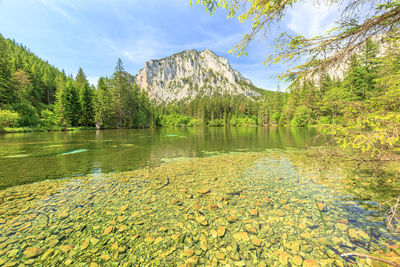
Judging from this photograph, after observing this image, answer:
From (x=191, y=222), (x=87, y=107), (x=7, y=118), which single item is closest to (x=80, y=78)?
(x=87, y=107)

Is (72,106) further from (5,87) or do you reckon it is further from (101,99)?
(5,87)

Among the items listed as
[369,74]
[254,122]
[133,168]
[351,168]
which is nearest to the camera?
[351,168]

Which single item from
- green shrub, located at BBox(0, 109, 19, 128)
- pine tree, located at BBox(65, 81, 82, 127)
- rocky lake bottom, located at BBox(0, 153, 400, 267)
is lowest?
rocky lake bottom, located at BBox(0, 153, 400, 267)

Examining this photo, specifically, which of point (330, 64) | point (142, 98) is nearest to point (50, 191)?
point (330, 64)

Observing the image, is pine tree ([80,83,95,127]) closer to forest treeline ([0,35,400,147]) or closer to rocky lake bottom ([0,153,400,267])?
forest treeline ([0,35,400,147])

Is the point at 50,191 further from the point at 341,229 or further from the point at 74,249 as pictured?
the point at 341,229

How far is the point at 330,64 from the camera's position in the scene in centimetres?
423

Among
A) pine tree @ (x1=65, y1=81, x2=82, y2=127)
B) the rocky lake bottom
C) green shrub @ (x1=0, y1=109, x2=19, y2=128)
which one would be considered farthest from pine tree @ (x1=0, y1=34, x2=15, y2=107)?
the rocky lake bottom

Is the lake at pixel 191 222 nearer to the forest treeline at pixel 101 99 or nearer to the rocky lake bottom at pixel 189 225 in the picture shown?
the rocky lake bottom at pixel 189 225

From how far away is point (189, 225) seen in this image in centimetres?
387

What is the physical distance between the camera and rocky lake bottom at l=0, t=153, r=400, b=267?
292cm

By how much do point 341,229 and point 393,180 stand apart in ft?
18.9

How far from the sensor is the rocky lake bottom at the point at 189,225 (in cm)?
292

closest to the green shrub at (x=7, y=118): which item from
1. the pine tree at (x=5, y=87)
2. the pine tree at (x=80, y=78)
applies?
the pine tree at (x=5, y=87)
